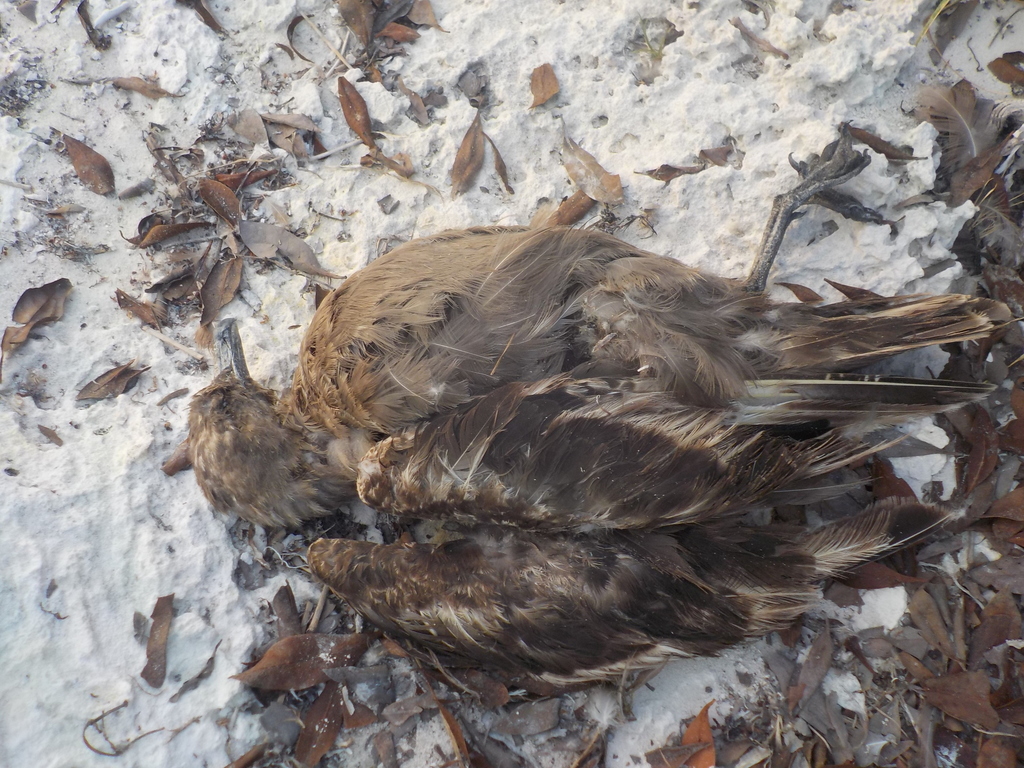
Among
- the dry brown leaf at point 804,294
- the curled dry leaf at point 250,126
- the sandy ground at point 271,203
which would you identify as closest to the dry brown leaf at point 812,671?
the sandy ground at point 271,203

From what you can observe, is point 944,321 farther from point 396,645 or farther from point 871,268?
point 396,645

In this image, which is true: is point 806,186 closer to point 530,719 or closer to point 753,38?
point 753,38

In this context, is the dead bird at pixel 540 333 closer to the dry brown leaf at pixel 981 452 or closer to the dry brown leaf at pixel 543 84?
the dry brown leaf at pixel 981 452

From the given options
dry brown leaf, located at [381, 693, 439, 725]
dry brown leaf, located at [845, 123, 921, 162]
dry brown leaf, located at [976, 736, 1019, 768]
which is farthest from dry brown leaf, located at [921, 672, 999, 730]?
dry brown leaf, located at [845, 123, 921, 162]

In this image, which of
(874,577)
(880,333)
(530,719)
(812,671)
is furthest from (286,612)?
(880,333)

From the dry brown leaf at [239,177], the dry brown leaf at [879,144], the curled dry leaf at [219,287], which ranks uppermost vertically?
the dry brown leaf at [879,144]

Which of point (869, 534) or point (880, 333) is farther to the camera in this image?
point (869, 534)

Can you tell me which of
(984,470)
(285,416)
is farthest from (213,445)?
(984,470)
